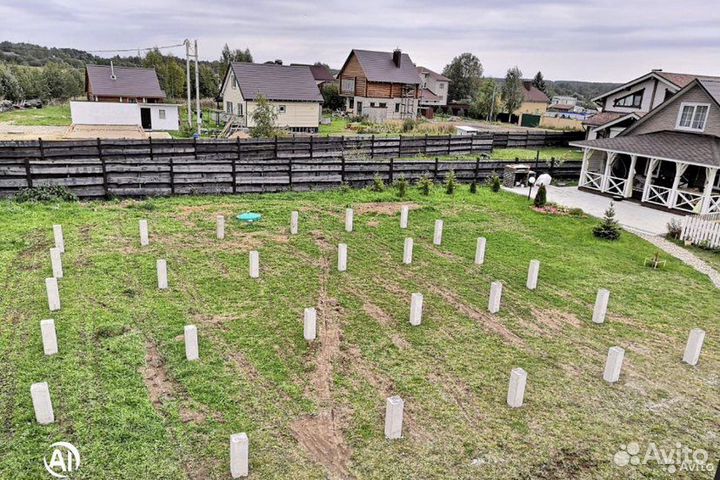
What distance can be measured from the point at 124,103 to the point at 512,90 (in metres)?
40.2

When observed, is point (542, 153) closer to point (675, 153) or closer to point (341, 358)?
point (675, 153)

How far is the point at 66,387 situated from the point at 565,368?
23.6 feet

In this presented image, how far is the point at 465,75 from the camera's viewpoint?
243 feet

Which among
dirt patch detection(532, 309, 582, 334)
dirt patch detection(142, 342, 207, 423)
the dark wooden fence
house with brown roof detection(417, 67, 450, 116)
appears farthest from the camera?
house with brown roof detection(417, 67, 450, 116)

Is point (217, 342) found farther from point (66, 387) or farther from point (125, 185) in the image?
point (125, 185)

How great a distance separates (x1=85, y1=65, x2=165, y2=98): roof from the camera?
132 ft

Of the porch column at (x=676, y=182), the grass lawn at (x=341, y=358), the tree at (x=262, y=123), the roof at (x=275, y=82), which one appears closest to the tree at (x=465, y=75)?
the roof at (x=275, y=82)

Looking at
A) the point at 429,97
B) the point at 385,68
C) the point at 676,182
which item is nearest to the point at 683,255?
the point at 676,182

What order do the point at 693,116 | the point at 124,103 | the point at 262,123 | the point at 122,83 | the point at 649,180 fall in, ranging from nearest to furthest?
the point at 649,180 → the point at 693,116 → the point at 262,123 → the point at 124,103 → the point at 122,83

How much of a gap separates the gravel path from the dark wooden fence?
25.9 ft

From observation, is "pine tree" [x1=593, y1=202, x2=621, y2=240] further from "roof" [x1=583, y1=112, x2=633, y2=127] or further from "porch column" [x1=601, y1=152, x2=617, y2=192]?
"roof" [x1=583, y1=112, x2=633, y2=127]

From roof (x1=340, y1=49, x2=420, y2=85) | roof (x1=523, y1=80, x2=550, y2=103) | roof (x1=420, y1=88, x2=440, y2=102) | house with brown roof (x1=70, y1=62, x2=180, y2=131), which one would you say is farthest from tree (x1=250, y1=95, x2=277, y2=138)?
roof (x1=523, y1=80, x2=550, y2=103)

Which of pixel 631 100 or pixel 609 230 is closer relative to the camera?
pixel 609 230

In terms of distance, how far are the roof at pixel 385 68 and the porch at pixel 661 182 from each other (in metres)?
30.7
